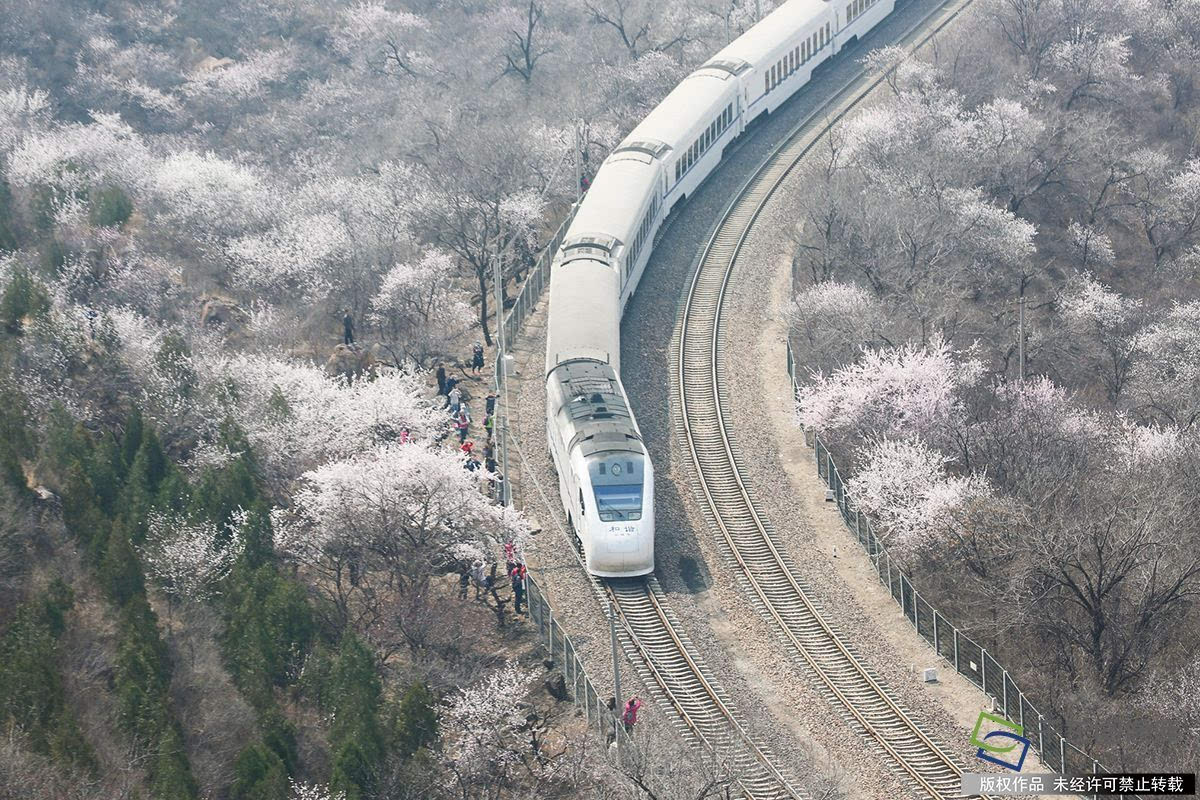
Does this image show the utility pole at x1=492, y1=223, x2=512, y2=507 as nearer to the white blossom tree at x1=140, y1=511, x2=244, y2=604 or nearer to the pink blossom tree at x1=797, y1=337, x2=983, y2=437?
the white blossom tree at x1=140, y1=511, x2=244, y2=604

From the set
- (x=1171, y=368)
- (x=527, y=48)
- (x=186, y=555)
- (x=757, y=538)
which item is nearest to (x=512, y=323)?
(x=757, y=538)

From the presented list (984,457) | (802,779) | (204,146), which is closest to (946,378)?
(984,457)

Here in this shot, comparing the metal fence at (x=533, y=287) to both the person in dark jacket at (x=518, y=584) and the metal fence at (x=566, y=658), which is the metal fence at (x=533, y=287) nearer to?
the metal fence at (x=566, y=658)

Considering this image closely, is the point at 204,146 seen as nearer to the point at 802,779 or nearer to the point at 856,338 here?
the point at 856,338

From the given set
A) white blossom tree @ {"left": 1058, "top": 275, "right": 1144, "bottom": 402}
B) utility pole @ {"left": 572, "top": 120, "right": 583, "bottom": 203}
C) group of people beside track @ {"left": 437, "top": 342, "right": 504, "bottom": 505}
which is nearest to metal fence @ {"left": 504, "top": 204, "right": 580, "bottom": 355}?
group of people beside track @ {"left": 437, "top": 342, "right": 504, "bottom": 505}

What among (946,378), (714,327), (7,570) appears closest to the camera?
(7,570)

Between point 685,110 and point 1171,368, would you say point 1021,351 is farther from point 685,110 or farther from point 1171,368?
point 685,110
